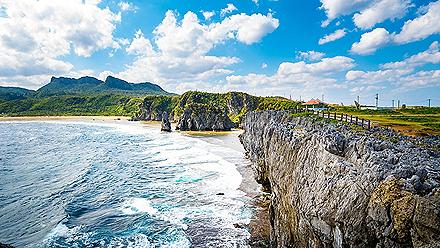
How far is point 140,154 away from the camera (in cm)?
5866

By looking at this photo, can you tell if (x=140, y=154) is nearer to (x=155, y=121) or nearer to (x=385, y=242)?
(x=385, y=242)

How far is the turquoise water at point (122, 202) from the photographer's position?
22375 mm

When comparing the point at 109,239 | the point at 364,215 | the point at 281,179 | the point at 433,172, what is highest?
the point at 433,172

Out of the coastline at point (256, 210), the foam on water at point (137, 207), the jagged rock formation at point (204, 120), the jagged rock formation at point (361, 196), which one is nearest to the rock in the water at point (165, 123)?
the jagged rock formation at point (204, 120)

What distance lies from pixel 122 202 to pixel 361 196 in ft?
83.9

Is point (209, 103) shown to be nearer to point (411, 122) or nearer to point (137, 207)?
point (411, 122)

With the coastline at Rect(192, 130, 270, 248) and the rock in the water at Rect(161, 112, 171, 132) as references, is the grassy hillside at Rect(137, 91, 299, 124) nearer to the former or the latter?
the rock in the water at Rect(161, 112, 171, 132)

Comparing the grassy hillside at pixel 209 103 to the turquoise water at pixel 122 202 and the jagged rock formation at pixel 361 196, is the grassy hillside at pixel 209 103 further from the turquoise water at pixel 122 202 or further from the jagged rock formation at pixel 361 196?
the jagged rock formation at pixel 361 196

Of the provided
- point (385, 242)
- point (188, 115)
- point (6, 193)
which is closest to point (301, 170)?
point (385, 242)

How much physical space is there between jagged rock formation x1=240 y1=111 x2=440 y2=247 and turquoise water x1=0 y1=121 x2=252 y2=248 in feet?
28.1

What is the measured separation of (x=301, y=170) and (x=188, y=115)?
102 meters

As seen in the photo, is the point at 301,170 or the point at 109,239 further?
the point at 109,239

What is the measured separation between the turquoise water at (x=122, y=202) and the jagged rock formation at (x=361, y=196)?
337 inches

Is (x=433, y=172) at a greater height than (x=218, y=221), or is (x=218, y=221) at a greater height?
(x=433, y=172)
